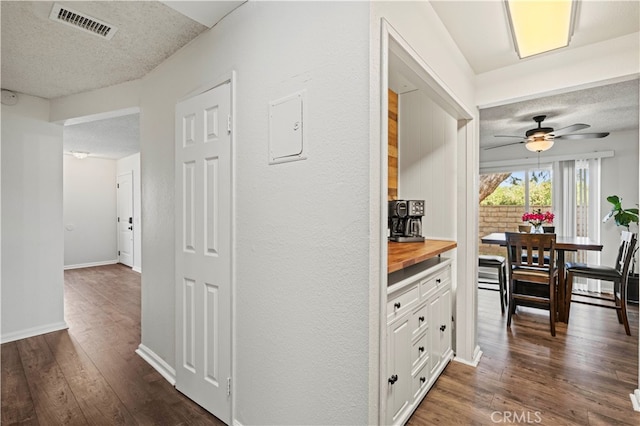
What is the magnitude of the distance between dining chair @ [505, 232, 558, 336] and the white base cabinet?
1.33 m

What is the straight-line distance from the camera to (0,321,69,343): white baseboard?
3.01m

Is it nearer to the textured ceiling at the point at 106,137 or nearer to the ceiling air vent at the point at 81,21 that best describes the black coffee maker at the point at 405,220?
the ceiling air vent at the point at 81,21

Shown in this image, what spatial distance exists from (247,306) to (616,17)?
8.77ft

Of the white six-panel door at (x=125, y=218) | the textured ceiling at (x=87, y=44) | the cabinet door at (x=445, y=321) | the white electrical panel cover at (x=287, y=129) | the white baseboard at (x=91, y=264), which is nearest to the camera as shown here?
the white electrical panel cover at (x=287, y=129)

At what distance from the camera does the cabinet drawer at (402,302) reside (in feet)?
5.16

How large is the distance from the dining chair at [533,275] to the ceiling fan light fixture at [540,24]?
1.82 m

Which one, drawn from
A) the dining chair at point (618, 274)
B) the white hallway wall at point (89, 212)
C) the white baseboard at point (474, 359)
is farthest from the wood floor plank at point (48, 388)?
the dining chair at point (618, 274)

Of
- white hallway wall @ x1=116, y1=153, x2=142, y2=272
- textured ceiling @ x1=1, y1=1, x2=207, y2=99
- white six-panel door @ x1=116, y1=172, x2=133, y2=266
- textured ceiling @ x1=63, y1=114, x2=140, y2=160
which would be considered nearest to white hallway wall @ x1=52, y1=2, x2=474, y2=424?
textured ceiling @ x1=1, y1=1, x2=207, y2=99

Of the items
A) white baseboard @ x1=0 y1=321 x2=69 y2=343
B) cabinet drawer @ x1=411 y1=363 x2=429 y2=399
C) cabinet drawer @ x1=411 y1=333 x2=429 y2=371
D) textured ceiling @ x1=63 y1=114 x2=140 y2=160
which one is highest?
textured ceiling @ x1=63 y1=114 x2=140 y2=160

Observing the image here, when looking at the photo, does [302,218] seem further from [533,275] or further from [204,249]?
[533,275]

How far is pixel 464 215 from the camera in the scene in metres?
2.50

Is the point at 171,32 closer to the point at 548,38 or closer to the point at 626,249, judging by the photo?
the point at 548,38

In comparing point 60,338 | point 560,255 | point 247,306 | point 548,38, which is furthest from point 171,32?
point 560,255

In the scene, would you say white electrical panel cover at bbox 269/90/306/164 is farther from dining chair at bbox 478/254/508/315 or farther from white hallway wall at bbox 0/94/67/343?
dining chair at bbox 478/254/508/315
